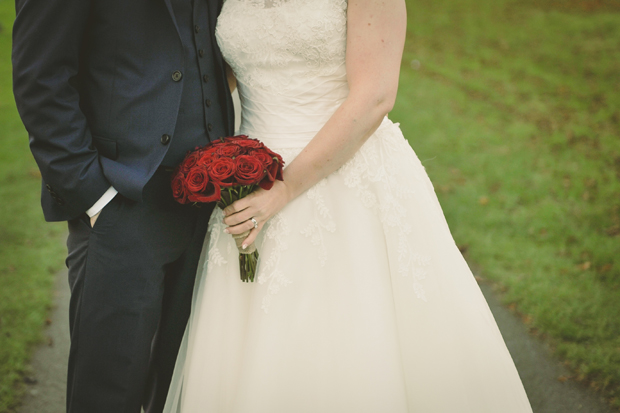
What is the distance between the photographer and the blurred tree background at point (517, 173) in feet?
12.9

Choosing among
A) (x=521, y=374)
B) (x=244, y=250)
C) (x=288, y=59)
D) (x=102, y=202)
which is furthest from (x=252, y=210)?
(x=521, y=374)

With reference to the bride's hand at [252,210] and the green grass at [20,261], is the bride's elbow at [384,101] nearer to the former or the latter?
the bride's hand at [252,210]

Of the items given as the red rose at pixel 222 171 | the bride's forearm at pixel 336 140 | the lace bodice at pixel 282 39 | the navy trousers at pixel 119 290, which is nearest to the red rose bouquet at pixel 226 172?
the red rose at pixel 222 171

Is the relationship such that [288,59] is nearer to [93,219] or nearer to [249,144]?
[249,144]

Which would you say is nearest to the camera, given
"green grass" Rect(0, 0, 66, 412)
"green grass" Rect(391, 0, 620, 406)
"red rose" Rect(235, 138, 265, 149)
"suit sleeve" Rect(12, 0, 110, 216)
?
"suit sleeve" Rect(12, 0, 110, 216)

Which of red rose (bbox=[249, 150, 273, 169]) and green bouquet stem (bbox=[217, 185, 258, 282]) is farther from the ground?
red rose (bbox=[249, 150, 273, 169])

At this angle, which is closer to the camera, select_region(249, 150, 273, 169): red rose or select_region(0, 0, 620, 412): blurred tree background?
select_region(249, 150, 273, 169): red rose

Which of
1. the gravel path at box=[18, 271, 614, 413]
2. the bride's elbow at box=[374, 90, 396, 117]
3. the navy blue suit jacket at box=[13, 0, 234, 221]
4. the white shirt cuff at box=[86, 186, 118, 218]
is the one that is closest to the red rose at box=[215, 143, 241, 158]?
the navy blue suit jacket at box=[13, 0, 234, 221]

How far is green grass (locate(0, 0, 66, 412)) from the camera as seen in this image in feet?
11.7

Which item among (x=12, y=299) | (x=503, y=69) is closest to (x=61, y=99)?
(x=12, y=299)

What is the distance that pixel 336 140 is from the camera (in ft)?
6.85

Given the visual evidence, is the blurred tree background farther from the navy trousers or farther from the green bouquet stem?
the green bouquet stem

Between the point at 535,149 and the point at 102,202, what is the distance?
21.7ft

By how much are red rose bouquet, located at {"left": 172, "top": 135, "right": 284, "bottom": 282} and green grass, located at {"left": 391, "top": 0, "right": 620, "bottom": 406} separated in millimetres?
2753
